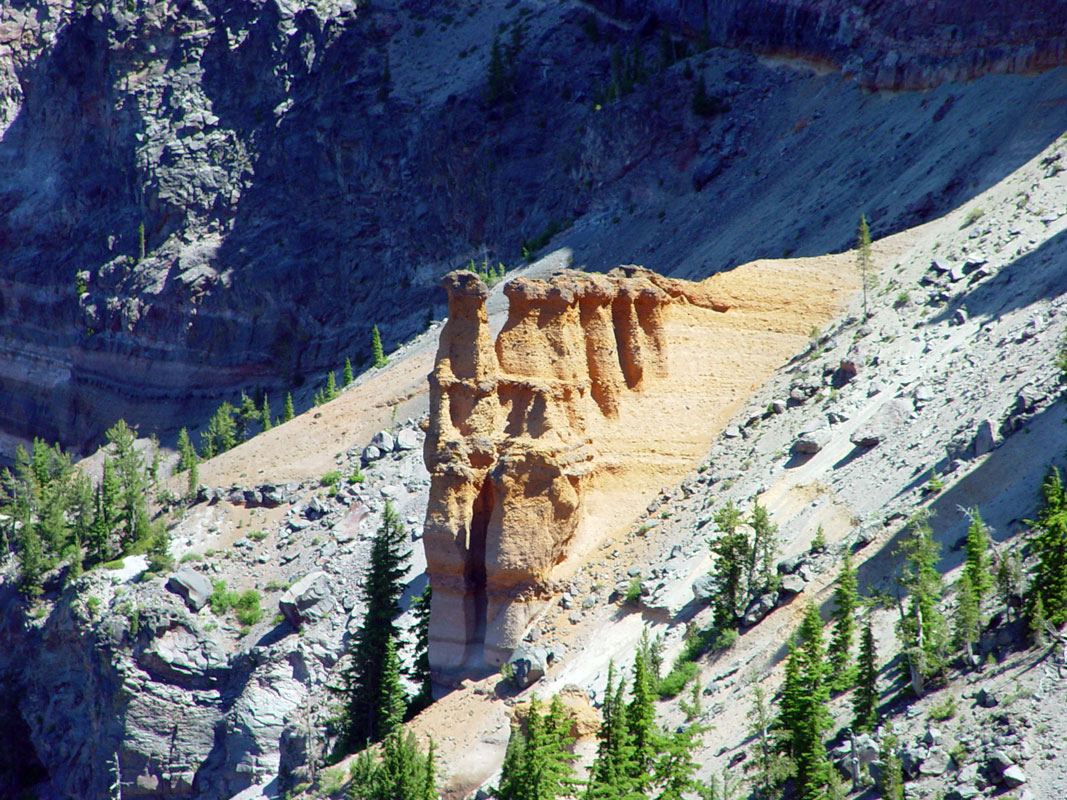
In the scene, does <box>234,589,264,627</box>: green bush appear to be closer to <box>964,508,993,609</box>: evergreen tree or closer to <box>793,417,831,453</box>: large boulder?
<box>793,417,831,453</box>: large boulder

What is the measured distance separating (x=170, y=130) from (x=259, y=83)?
7638 millimetres

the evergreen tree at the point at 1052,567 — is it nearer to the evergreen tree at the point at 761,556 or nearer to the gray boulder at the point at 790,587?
the gray boulder at the point at 790,587

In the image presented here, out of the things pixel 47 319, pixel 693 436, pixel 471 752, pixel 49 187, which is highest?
pixel 49 187

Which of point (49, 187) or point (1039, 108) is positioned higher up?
point (49, 187)

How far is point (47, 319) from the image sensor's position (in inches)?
4670

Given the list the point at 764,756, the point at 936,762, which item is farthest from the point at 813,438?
the point at 936,762

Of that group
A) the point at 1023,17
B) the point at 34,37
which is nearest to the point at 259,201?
the point at 34,37

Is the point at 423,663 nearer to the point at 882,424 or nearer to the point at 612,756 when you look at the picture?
the point at 612,756

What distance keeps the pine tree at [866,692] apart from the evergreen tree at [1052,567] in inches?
121

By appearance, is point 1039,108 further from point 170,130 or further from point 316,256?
point 170,130

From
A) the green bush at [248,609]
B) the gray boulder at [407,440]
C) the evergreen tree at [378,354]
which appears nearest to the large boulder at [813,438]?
the green bush at [248,609]

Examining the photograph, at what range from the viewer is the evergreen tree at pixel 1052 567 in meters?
28.5

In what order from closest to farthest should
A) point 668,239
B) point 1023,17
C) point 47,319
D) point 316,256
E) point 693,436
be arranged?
point 693,436 → point 1023,17 → point 668,239 → point 316,256 → point 47,319

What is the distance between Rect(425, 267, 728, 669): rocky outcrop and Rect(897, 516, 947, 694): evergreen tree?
33.8ft
